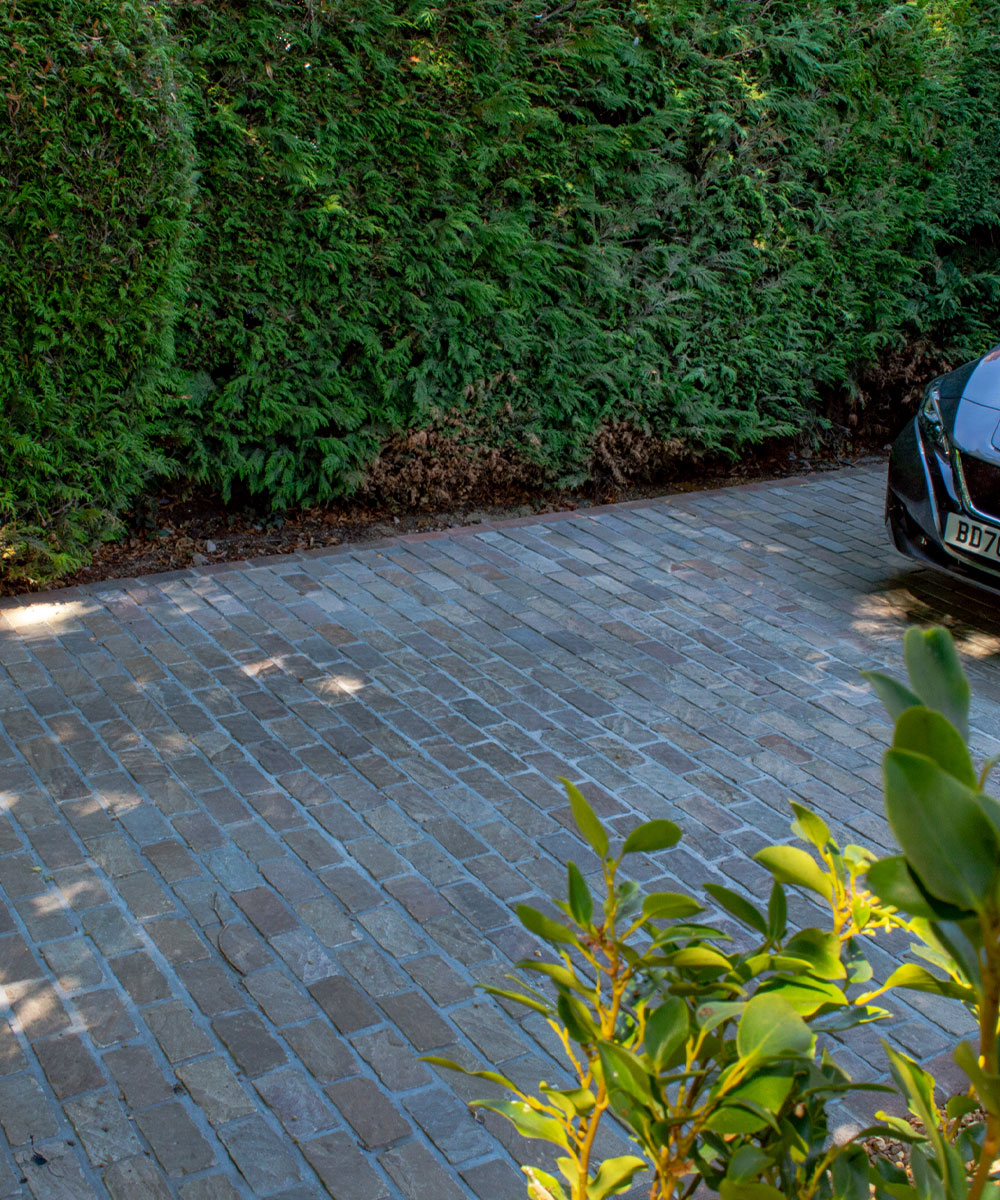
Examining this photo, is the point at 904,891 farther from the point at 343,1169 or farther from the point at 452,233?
the point at 452,233

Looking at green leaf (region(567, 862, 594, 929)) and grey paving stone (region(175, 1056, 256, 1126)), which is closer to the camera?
green leaf (region(567, 862, 594, 929))

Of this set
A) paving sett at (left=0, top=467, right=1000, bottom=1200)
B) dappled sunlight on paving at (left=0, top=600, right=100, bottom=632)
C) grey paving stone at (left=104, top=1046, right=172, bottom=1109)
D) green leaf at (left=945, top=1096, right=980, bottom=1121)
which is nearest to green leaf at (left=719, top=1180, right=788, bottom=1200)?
green leaf at (left=945, top=1096, right=980, bottom=1121)

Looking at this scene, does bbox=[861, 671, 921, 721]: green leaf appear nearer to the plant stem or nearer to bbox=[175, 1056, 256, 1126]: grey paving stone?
the plant stem

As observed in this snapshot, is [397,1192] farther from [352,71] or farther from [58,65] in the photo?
[352,71]

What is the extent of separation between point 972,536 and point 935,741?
199 inches

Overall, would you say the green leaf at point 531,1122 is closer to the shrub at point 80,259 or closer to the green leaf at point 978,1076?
the green leaf at point 978,1076

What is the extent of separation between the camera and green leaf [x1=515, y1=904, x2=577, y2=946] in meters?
1.44

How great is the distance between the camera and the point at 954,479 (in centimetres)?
582

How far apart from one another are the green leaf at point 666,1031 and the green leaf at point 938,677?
550mm

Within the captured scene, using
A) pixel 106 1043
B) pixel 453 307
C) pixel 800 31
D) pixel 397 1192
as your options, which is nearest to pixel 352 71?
pixel 453 307

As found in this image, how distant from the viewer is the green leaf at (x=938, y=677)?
45.4 inches

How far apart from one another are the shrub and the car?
13.0 feet

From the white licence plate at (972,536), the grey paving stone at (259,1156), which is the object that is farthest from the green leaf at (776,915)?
the white licence plate at (972,536)

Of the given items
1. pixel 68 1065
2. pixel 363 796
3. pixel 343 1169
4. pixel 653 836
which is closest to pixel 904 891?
pixel 653 836
